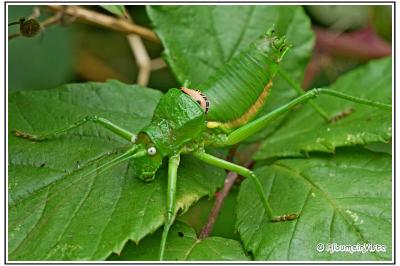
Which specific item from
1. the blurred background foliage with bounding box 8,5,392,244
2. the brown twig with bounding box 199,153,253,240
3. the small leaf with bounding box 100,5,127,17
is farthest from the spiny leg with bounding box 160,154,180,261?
the blurred background foliage with bounding box 8,5,392,244

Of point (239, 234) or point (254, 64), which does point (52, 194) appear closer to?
point (239, 234)

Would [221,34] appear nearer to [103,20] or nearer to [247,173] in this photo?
[103,20]

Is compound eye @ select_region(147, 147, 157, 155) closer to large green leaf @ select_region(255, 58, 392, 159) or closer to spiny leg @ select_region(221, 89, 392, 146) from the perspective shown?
spiny leg @ select_region(221, 89, 392, 146)

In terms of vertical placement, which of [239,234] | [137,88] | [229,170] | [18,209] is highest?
[137,88]

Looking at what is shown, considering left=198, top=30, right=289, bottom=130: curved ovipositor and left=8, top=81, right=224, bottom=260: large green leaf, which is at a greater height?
left=198, top=30, right=289, bottom=130: curved ovipositor

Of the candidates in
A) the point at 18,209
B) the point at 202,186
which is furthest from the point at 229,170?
the point at 18,209

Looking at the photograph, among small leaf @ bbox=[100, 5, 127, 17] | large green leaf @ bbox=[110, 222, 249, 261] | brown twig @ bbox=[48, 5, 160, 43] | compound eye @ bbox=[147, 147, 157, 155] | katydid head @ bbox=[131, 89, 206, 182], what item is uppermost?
brown twig @ bbox=[48, 5, 160, 43]

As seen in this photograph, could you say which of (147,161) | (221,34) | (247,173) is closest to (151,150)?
(147,161)
